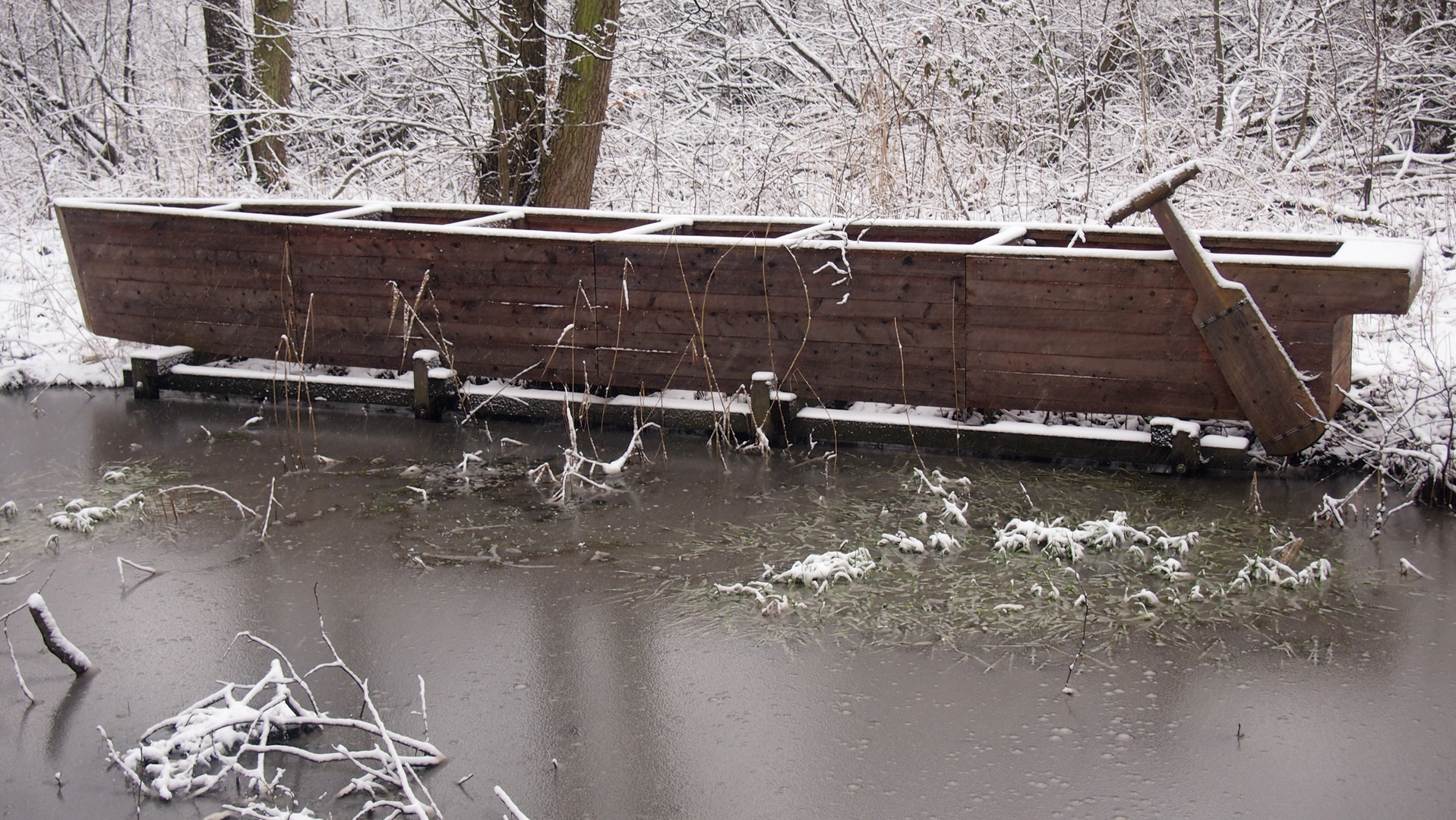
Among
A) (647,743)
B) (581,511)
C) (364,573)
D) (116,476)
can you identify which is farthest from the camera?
(116,476)

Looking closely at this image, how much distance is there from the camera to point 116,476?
6.24 metres

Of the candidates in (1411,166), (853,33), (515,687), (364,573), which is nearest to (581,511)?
(364,573)

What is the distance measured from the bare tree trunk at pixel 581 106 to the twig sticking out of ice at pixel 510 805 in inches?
269

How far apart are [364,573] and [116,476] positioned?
2176mm

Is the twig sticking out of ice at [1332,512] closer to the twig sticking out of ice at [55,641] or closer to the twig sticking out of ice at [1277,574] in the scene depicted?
the twig sticking out of ice at [1277,574]

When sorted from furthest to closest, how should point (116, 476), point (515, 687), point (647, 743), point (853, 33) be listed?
point (853, 33), point (116, 476), point (515, 687), point (647, 743)

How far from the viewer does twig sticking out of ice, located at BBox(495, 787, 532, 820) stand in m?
3.07

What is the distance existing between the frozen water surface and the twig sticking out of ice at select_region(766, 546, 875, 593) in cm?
7

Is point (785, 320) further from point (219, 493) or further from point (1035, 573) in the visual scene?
point (219, 493)

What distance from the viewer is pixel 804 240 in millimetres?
6621

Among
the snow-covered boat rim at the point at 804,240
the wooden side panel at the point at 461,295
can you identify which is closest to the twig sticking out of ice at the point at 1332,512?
the snow-covered boat rim at the point at 804,240

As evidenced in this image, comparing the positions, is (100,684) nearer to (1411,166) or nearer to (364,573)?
(364,573)

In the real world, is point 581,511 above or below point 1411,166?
below

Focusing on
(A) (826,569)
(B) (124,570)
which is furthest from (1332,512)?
(B) (124,570)
